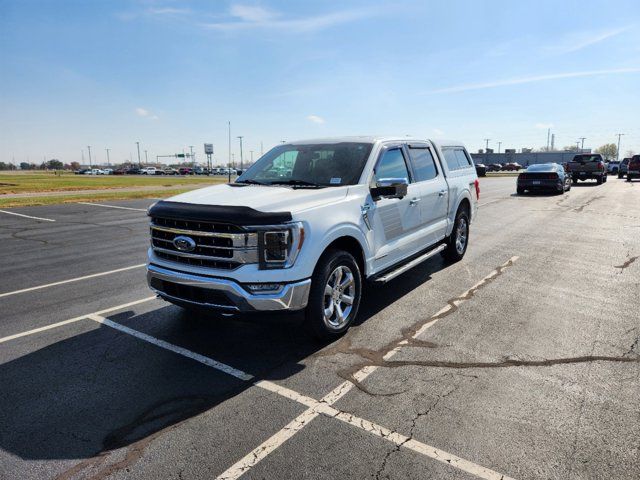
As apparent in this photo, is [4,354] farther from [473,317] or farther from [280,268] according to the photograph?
[473,317]

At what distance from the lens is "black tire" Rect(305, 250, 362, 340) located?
4.08 metres

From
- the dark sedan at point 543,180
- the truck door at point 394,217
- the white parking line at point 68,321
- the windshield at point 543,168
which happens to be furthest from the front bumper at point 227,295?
the windshield at point 543,168

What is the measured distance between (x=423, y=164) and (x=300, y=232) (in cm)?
321

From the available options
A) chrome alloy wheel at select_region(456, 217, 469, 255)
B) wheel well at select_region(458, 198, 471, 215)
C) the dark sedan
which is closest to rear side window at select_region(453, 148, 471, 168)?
wheel well at select_region(458, 198, 471, 215)

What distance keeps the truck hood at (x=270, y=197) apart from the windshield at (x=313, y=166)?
0.33m

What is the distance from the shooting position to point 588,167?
28.7 meters

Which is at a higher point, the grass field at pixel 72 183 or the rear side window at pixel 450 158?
the rear side window at pixel 450 158

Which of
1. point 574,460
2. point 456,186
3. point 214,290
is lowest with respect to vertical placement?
point 574,460

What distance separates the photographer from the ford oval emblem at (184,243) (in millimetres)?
4043

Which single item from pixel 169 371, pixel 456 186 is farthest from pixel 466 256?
pixel 169 371

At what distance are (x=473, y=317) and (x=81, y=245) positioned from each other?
8.40 meters

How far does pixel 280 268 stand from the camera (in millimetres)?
3820

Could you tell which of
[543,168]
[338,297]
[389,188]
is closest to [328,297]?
[338,297]

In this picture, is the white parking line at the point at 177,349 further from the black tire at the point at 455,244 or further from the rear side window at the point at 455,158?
the rear side window at the point at 455,158
